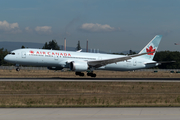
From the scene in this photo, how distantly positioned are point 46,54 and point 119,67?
16460 mm

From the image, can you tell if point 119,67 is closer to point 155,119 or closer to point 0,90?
point 0,90

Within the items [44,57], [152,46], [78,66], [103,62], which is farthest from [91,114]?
[152,46]

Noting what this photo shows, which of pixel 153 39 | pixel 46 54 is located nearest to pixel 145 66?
pixel 153 39

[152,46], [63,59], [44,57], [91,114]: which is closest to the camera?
[91,114]

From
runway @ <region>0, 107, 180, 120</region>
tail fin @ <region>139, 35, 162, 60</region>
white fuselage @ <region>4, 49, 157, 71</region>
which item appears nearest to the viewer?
runway @ <region>0, 107, 180, 120</region>

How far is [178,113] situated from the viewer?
15.2 metres

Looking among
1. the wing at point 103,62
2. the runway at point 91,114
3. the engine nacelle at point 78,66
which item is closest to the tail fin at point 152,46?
the wing at point 103,62

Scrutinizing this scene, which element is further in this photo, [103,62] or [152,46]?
[152,46]

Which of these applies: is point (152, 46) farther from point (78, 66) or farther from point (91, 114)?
point (91, 114)

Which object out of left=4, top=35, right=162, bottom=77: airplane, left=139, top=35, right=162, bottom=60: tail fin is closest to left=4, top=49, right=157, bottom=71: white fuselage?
left=4, top=35, right=162, bottom=77: airplane

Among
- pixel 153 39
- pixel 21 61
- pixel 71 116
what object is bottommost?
pixel 71 116

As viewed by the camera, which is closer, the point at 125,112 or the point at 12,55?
the point at 125,112

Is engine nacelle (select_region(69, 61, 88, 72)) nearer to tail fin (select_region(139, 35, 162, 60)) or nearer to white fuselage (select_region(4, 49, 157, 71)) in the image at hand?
white fuselage (select_region(4, 49, 157, 71))

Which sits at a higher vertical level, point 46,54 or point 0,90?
point 46,54
